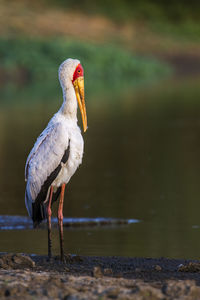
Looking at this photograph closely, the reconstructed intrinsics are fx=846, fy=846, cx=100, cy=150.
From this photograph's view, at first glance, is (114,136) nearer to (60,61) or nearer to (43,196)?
(43,196)

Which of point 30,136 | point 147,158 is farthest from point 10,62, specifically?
point 147,158

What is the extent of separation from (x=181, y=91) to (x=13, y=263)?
27.4 meters

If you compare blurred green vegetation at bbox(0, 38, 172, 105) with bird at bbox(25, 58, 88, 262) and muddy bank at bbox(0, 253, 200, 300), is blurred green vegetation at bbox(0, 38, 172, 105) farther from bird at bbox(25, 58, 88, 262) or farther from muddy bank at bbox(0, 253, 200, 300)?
muddy bank at bbox(0, 253, 200, 300)

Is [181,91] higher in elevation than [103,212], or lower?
higher

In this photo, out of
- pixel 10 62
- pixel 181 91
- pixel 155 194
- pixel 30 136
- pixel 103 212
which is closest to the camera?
pixel 103 212

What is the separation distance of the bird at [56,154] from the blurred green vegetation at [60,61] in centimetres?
3469

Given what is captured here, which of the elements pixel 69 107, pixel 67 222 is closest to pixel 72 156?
pixel 69 107

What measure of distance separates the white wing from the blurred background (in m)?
1.25

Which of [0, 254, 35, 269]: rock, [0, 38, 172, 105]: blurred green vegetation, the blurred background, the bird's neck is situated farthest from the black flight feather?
[0, 38, 172, 105]: blurred green vegetation

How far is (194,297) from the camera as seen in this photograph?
502 cm

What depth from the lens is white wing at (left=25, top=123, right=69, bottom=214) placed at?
682cm

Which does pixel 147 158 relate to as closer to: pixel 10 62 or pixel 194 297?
pixel 194 297

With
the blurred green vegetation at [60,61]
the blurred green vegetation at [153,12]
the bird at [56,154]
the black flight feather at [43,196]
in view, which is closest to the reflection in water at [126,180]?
the black flight feather at [43,196]

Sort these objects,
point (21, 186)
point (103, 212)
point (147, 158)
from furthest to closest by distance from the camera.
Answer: point (147, 158), point (21, 186), point (103, 212)
